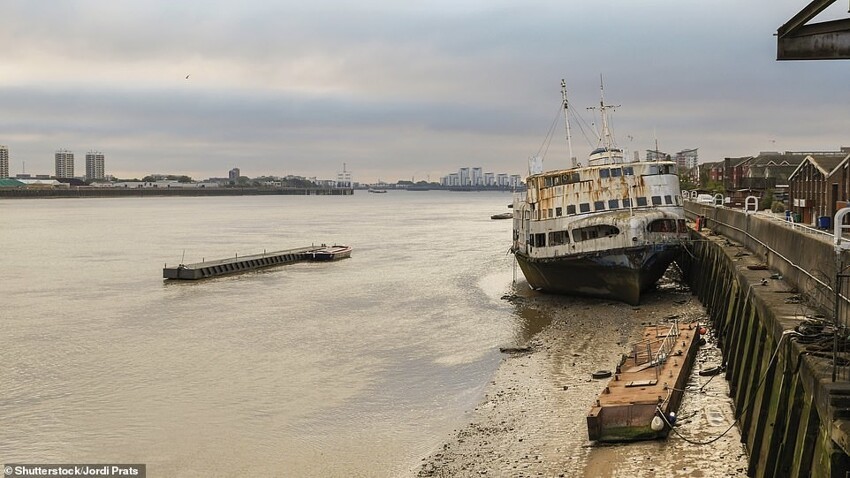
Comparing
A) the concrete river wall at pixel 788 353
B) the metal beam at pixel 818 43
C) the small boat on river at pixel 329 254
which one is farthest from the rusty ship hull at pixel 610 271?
the small boat on river at pixel 329 254

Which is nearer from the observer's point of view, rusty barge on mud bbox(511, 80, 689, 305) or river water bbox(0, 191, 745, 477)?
river water bbox(0, 191, 745, 477)

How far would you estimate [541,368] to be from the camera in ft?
83.1

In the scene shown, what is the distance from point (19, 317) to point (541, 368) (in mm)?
27349

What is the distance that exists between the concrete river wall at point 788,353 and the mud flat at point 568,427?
71 centimetres

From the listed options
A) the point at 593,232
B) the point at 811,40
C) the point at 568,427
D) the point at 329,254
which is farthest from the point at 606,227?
the point at 329,254

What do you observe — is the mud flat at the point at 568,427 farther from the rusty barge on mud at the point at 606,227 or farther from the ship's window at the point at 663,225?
the ship's window at the point at 663,225

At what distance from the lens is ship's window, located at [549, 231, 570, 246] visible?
3812 centimetres

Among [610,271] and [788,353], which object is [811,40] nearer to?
[788,353]

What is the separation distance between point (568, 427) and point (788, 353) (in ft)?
24.2

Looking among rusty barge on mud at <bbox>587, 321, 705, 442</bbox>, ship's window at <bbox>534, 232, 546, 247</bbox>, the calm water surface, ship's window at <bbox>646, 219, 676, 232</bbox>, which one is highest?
ship's window at <bbox>646, 219, 676, 232</bbox>

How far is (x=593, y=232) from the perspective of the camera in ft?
121

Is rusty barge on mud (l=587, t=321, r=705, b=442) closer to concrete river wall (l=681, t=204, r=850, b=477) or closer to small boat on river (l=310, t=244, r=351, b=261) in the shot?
concrete river wall (l=681, t=204, r=850, b=477)

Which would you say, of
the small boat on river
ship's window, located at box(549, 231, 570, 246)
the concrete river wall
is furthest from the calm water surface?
the concrete river wall

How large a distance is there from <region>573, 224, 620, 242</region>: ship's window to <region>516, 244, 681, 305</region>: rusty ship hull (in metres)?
0.96
